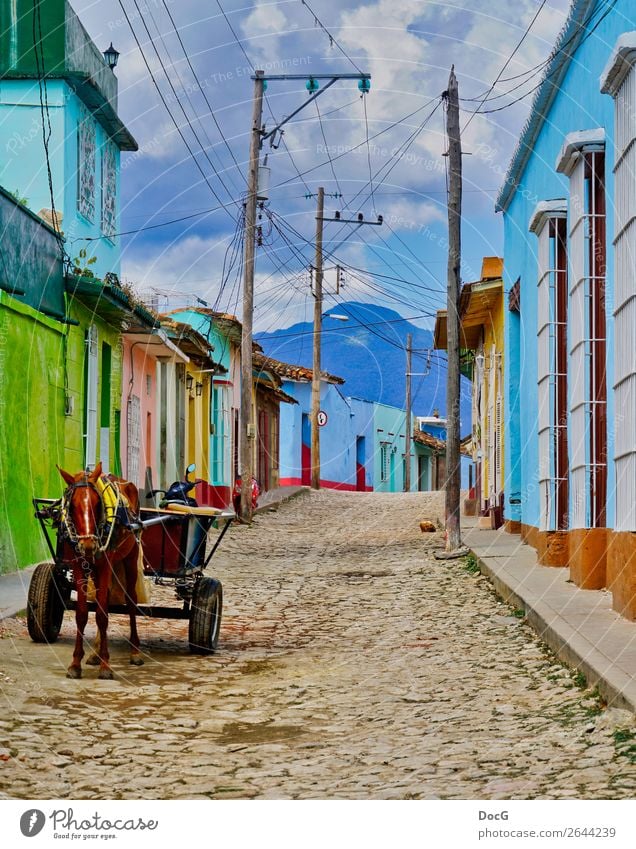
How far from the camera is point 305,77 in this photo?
2003cm

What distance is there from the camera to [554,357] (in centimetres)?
1178

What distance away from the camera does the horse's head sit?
6922 millimetres

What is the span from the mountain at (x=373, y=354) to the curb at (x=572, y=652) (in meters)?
27.0

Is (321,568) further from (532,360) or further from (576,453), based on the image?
(576,453)

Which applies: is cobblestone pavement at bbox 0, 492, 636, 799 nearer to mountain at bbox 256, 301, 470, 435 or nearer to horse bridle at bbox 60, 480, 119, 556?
horse bridle at bbox 60, 480, 119, 556

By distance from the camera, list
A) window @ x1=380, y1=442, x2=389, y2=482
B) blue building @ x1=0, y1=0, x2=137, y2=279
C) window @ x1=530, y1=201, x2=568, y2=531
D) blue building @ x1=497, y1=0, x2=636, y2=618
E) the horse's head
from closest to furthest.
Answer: the horse's head, blue building @ x1=497, y1=0, x2=636, y2=618, window @ x1=530, y1=201, x2=568, y2=531, blue building @ x1=0, y1=0, x2=137, y2=279, window @ x1=380, y1=442, x2=389, y2=482

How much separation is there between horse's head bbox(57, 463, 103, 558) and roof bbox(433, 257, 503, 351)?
10693mm

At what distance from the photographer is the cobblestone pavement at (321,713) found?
4867 millimetres

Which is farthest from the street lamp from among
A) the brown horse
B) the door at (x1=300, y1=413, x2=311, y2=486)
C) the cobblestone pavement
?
the door at (x1=300, y1=413, x2=311, y2=486)

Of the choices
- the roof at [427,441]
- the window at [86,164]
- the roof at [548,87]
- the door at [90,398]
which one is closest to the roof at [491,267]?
the roof at [548,87]

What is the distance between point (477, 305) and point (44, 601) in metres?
12.3

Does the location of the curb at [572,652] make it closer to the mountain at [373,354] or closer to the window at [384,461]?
the mountain at [373,354]

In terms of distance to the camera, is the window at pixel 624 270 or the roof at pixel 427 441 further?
the roof at pixel 427 441
